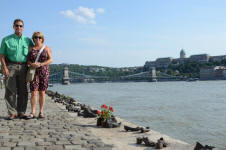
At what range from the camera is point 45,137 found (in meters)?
3.36

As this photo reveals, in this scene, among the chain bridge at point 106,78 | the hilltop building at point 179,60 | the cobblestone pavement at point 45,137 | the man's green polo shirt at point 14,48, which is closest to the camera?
the cobblestone pavement at point 45,137

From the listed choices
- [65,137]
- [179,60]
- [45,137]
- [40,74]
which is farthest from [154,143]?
[179,60]

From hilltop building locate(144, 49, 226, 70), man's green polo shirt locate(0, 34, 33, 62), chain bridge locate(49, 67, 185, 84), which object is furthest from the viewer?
hilltop building locate(144, 49, 226, 70)

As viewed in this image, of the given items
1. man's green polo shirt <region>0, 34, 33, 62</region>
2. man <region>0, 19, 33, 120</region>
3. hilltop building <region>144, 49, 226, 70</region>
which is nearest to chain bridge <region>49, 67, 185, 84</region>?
hilltop building <region>144, 49, 226, 70</region>

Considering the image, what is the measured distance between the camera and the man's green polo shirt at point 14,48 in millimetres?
4391

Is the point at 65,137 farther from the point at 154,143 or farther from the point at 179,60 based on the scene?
the point at 179,60

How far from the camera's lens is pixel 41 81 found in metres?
4.56

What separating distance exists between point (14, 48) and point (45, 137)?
164 centimetres

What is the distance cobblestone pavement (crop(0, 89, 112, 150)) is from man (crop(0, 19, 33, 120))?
1.53 ft

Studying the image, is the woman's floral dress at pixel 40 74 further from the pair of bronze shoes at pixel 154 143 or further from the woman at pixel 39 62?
the pair of bronze shoes at pixel 154 143

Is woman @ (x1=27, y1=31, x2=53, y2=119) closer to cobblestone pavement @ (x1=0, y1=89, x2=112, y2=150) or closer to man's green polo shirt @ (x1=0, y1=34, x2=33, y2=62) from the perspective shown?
man's green polo shirt @ (x1=0, y1=34, x2=33, y2=62)

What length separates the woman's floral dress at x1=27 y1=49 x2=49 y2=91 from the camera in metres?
4.47

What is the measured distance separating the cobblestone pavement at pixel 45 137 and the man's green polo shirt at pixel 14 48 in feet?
3.05

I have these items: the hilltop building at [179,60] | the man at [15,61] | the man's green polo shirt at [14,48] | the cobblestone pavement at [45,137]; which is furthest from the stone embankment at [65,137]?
the hilltop building at [179,60]
